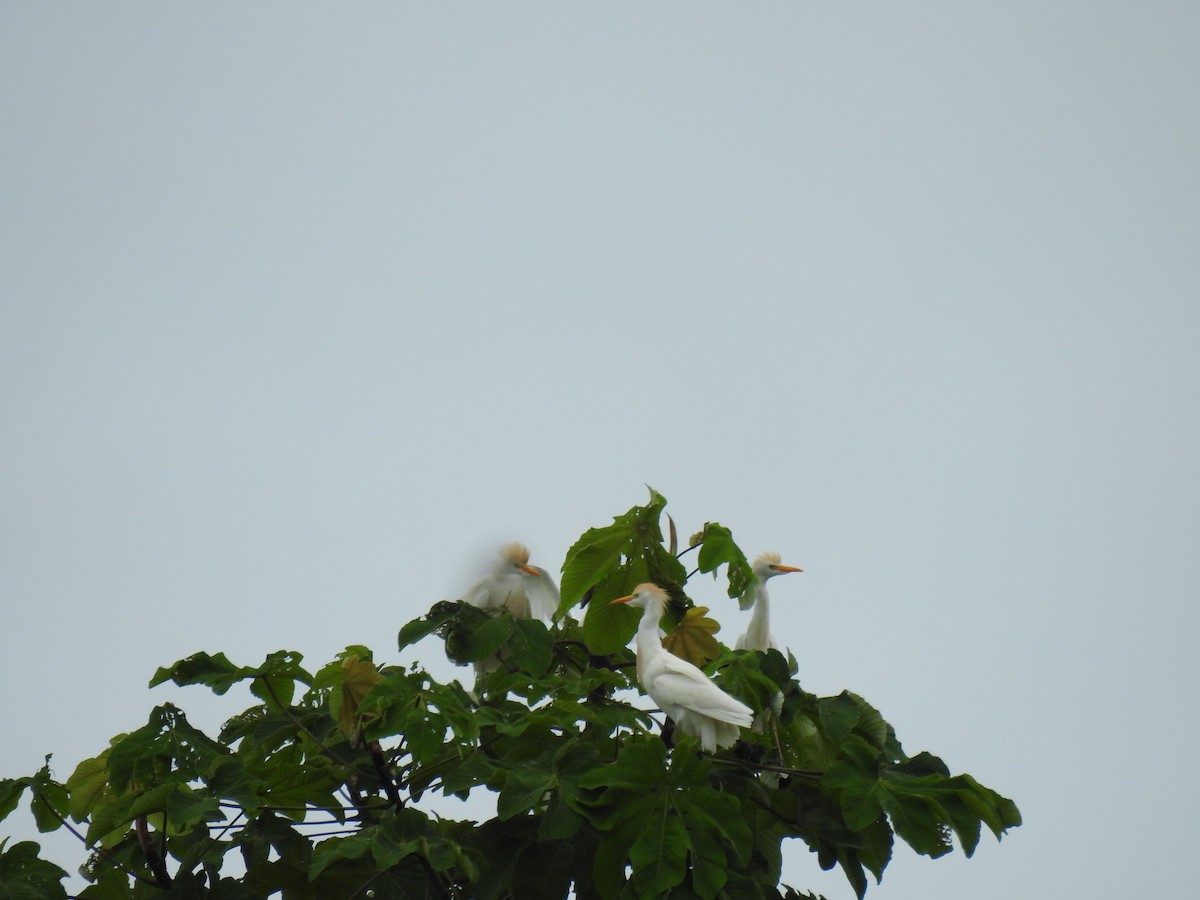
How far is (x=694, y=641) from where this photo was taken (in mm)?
5559

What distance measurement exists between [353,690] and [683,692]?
1249 millimetres

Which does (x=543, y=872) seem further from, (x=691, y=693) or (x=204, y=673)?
(x=204, y=673)

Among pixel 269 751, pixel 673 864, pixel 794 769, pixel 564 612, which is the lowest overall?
pixel 673 864

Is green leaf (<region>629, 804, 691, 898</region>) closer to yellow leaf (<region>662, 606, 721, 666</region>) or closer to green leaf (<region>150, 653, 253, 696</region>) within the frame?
yellow leaf (<region>662, 606, 721, 666</region>)

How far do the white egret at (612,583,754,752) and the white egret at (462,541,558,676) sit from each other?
1171 mm

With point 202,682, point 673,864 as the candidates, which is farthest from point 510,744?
point 202,682

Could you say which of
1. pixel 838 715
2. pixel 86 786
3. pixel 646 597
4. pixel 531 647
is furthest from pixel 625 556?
pixel 86 786

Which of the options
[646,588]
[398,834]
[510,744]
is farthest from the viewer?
[646,588]

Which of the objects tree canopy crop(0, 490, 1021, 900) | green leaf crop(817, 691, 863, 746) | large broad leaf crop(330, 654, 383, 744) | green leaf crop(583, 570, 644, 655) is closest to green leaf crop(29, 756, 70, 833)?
tree canopy crop(0, 490, 1021, 900)

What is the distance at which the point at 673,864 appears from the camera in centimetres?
417

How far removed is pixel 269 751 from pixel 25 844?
98cm

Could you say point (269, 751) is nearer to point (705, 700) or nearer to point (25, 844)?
point (25, 844)

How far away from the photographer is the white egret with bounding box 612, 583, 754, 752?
15.2 ft

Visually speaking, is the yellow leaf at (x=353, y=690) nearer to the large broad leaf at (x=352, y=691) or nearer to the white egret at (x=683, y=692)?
the large broad leaf at (x=352, y=691)
